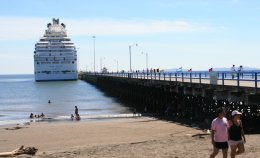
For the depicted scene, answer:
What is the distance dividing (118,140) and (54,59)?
97.3 metres

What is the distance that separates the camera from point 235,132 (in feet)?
32.4

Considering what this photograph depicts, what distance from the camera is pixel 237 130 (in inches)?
387

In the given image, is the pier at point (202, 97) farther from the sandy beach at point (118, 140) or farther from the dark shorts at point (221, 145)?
the dark shorts at point (221, 145)

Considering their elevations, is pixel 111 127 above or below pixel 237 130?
below

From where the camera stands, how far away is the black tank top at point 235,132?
981cm

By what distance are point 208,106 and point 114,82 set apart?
43753 millimetres

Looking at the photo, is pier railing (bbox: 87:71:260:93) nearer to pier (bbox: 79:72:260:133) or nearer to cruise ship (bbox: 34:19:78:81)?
pier (bbox: 79:72:260:133)

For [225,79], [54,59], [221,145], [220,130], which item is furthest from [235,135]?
[54,59]

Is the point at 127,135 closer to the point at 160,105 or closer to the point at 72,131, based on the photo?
the point at 72,131

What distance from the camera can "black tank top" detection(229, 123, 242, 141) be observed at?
981cm

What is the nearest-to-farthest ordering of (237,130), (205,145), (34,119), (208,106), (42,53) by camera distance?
(237,130) → (205,145) → (208,106) → (34,119) → (42,53)

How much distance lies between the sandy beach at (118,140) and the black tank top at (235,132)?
2424 millimetres

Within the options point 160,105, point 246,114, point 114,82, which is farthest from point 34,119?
point 114,82

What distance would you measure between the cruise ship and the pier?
7108cm
